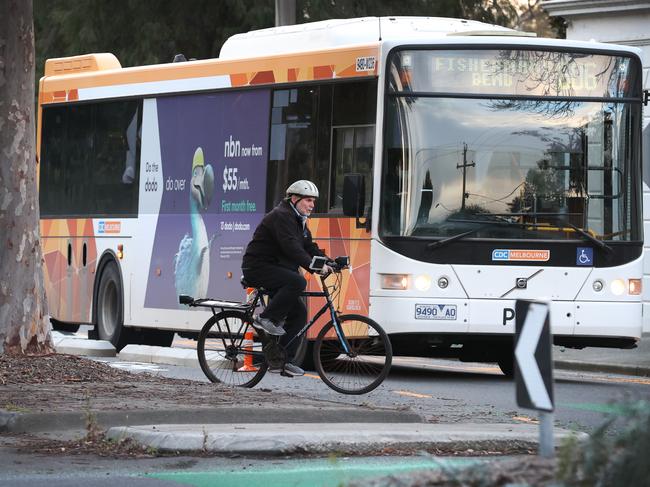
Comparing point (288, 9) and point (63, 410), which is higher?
point (288, 9)

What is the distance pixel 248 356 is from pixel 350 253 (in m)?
2.08

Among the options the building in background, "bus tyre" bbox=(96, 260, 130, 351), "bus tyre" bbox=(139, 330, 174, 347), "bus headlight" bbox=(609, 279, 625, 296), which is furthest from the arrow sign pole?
the building in background

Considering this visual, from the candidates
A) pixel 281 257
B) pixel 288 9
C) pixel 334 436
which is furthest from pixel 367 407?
pixel 288 9

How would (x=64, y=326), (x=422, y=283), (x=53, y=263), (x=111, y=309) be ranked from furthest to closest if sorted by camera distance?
1. (x=64, y=326)
2. (x=53, y=263)
3. (x=111, y=309)
4. (x=422, y=283)

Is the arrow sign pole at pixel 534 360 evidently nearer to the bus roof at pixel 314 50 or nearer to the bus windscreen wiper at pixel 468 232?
the bus windscreen wiper at pixel 468 232

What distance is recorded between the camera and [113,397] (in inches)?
415

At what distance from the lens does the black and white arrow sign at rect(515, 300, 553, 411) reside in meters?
6.20

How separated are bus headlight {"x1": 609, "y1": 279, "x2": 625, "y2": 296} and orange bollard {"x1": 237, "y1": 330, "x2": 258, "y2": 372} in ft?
12.4

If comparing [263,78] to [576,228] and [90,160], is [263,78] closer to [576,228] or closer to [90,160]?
[576,228]

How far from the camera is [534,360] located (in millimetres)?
6250

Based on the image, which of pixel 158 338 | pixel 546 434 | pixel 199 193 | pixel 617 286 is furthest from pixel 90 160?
pixel 546 434

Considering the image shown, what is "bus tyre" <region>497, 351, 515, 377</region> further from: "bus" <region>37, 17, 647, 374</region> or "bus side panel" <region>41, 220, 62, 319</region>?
"bus side panel" <region>41, 220, 62, 319</region>

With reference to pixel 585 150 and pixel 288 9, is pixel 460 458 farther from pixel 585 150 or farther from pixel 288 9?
pixel 288 9

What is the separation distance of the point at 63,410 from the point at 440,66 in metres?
6.49
